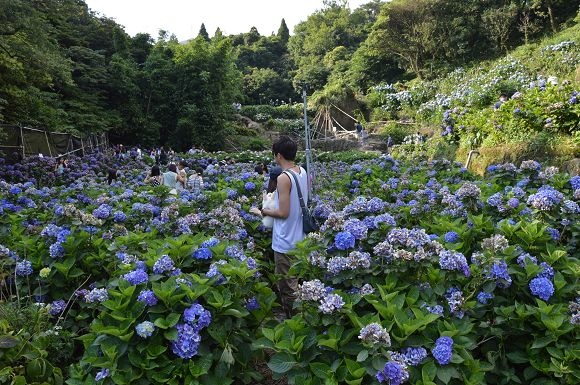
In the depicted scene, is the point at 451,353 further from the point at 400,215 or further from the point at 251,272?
the point at 400,215

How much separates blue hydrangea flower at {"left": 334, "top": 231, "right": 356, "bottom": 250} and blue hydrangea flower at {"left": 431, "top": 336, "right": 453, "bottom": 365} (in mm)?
654

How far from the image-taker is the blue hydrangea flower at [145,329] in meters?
1.83

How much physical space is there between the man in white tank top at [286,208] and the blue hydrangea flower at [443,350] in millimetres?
1444

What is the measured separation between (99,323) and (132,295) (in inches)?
7.0

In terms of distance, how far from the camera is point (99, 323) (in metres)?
1.98

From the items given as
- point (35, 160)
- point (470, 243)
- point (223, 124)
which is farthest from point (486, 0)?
point (470, 243)

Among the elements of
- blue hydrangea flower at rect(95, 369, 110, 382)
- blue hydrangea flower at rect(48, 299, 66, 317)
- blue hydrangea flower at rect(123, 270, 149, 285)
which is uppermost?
blue hydrangea flower at rect(123, 270, 149, 285)

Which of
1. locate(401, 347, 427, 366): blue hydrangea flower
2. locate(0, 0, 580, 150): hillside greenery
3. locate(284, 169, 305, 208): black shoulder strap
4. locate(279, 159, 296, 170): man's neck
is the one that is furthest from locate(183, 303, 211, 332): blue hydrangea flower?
locate(0, 0, 580, 150): hillside greenery

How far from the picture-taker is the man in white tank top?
9.86 feet

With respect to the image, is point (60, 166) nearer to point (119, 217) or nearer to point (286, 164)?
point (119, 217)

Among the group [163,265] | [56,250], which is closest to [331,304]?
[163,265]

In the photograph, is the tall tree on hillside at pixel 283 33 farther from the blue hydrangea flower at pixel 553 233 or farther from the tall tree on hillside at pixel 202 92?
the blue hydrangea flower at pixel 553 233

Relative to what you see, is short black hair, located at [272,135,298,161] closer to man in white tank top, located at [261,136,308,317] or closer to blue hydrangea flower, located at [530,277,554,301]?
man in white tank top, located at [261,136,308,317]

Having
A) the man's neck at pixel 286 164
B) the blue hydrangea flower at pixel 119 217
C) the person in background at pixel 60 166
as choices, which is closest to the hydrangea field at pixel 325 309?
the blue hydrangea flower at pixel 119 217
